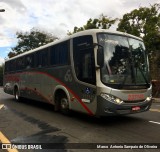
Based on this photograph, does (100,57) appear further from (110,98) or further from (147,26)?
(147,26)

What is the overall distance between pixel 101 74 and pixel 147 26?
2170 cm

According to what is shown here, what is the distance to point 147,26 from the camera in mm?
28719

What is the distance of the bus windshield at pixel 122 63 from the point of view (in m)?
8.71

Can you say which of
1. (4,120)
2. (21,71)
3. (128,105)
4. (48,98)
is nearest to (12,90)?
(21,71)

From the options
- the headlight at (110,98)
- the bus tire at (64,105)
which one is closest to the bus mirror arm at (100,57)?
the headlight at (110,98)

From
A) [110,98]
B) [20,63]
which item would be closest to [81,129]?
[110,98]

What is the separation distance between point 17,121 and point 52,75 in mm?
2754

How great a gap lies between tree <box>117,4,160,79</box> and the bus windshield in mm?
17009

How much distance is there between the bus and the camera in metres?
8.63

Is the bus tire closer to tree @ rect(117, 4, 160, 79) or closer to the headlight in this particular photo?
the headlight

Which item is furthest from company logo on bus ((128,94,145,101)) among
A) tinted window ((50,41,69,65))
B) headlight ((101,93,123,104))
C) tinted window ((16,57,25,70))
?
tinted window ((16,57,25,70))

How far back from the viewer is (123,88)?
28.6 ft

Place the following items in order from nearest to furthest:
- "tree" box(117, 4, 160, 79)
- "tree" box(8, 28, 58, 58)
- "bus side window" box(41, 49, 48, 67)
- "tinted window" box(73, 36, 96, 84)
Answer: "tinted window" box(73, 36, 96, 84)
"bus side window" box(41, 49, 48, 67)
"tree" box(117, 4, 160, 79)
"tree" box(8, 28, 58, 58)

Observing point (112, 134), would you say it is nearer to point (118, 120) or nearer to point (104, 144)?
→ point (104, 144)
